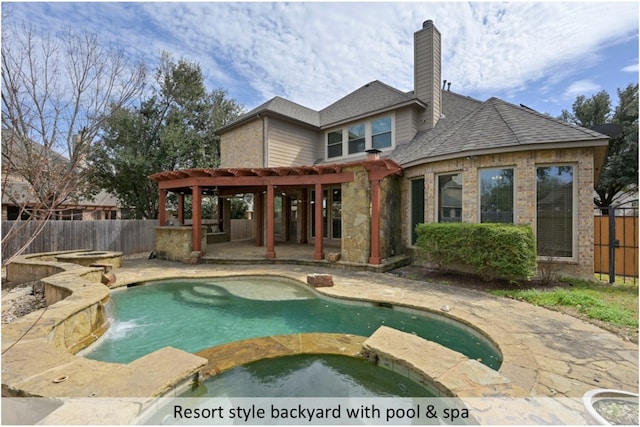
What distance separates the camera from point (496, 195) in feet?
25.6

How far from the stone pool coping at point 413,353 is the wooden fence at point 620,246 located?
347 cm

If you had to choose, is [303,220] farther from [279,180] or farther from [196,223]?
[196,223]

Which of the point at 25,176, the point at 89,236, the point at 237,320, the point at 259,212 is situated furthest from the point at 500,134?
the point at 89,236

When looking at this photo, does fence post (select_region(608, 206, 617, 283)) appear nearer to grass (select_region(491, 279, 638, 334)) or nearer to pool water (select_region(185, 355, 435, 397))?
grass (select_region(491, 279, 638, 334))

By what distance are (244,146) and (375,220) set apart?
8.41 m

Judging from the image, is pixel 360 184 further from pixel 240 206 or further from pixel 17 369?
pixel 240 206

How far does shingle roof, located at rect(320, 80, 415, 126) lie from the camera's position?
12422 millimetres

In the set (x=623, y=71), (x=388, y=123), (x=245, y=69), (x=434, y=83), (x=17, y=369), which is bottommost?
(x=17, y=369)

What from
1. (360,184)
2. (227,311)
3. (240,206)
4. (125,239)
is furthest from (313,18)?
(240,206)

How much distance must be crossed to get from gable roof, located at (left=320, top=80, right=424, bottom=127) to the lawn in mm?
8064

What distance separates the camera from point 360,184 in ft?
29.7

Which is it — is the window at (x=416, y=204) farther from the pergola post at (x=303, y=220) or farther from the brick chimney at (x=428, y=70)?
the pergola post at (x=303, y=220)

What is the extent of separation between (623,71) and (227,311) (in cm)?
996

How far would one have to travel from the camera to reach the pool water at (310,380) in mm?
3254
